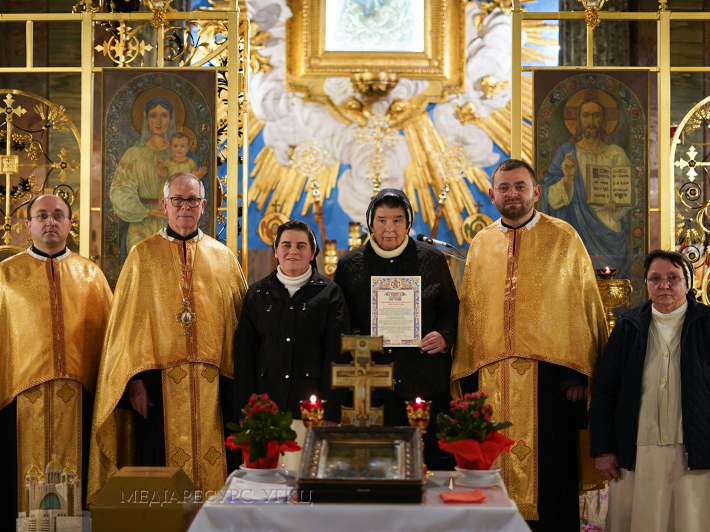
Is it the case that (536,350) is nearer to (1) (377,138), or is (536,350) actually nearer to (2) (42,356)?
(2) (42,356)

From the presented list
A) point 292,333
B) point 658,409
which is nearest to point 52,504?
point 292,333

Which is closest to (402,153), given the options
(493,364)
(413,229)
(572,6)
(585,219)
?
(413,229)

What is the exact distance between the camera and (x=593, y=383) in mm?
4797

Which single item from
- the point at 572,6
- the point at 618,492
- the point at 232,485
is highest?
the point at 572,6

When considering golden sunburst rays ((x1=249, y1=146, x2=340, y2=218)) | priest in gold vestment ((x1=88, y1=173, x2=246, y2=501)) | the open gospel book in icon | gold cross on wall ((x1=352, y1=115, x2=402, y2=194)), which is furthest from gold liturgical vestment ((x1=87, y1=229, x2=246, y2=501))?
gold cross on wall ((x1=352, y1=115, x2=402, y2=194))

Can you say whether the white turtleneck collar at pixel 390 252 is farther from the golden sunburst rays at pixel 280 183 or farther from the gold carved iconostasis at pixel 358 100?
the golden sunburst rays at pixel 280 183

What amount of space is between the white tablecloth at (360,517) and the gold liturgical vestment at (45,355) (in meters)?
2.45

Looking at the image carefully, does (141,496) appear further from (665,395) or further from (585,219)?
(585,219)

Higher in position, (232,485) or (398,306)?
(398,306)

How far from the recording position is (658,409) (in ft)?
14.9

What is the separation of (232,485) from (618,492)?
7.82 ft

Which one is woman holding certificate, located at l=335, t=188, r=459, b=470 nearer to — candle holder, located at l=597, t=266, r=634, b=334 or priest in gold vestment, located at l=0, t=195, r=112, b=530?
candle holder, located at l=597, t=266, r=634, b=334

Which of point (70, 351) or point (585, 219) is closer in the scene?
point (70, 351)

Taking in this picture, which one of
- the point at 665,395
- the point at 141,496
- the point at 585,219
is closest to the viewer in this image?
the point at 141,496
